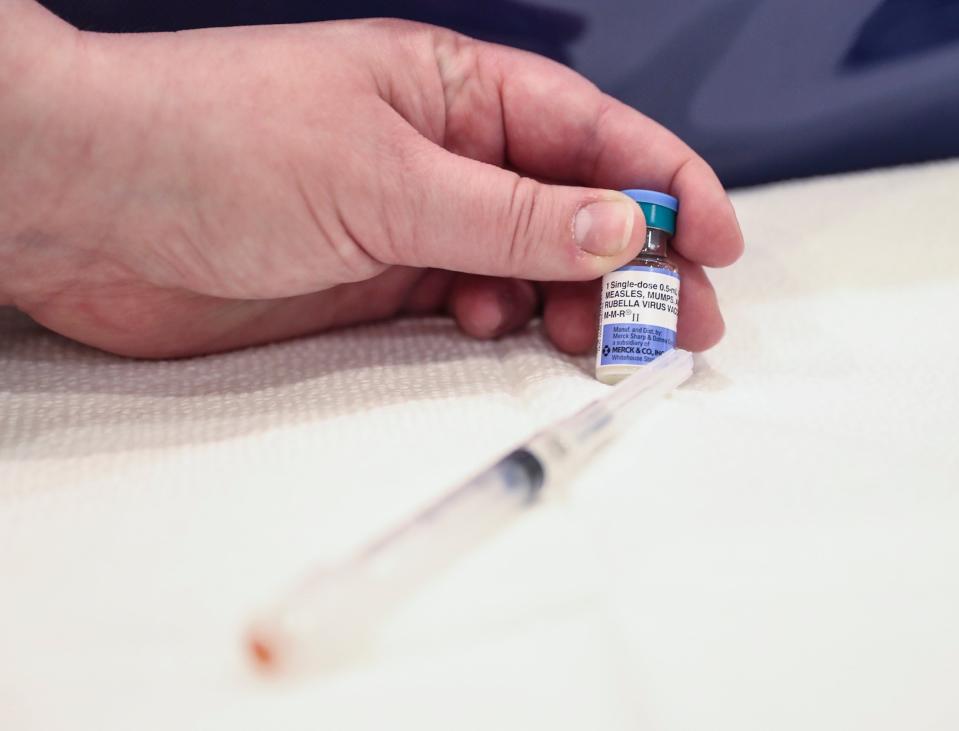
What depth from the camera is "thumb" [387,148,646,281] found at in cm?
63

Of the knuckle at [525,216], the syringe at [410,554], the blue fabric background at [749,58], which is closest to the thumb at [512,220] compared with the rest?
the knuckle at [525,216]

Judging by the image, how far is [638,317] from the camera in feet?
2.19

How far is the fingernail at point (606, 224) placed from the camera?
644mm

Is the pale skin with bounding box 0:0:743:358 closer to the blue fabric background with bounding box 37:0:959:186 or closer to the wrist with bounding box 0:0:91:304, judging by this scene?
the wrist with bounding box 0:0:91:304

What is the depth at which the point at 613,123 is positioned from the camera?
0.78 meters

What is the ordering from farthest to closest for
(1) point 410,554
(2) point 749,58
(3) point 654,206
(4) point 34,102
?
(2) point 749,58 → (3) point 654,206 → (4) point 34,102 → (1) point 410,554

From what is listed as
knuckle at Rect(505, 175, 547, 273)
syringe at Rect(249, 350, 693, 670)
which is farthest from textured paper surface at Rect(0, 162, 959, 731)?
knuckle at Rect(505, 175, 547, 273)

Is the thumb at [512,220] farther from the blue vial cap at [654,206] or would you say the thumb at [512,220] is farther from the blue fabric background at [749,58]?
the blue fabric background at [749,58]

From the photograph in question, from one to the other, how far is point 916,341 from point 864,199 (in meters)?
0.29

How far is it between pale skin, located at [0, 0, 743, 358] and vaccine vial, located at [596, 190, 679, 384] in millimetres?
22

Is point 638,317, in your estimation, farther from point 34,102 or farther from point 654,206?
point 34,102

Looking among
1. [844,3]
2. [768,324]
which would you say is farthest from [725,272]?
[844,3]

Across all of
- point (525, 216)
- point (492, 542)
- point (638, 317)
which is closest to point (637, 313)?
point (638, 317)

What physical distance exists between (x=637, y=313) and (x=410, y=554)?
328mm
